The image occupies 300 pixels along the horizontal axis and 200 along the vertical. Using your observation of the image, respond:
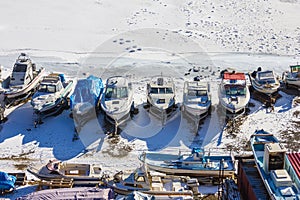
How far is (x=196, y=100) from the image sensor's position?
23594 millimetres

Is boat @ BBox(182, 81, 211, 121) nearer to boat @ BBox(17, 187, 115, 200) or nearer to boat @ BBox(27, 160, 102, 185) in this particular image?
boat @ BBox(27, 160, 102, 185)

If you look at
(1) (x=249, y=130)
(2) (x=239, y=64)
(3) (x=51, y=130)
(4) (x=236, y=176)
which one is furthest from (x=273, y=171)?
(2) (x=239, y=64)

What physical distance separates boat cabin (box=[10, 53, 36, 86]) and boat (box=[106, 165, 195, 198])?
332 inches

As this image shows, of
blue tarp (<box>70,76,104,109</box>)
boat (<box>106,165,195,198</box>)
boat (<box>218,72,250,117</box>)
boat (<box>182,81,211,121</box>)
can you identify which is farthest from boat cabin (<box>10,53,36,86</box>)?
boat (<box>218,72,250,117</box>)

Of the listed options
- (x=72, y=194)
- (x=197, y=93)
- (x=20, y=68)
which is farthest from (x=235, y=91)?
(x=72, y=194)

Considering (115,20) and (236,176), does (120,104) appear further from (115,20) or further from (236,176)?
(115,20)

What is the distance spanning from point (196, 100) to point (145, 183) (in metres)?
6.18

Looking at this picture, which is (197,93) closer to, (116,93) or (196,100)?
(196,100)

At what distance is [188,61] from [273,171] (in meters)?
13.8

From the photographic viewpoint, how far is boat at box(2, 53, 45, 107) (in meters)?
25.1

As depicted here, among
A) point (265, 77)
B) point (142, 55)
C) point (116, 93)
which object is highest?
point (142, 55)

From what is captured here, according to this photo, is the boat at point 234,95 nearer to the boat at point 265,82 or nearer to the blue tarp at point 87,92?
the boat at point 265,82

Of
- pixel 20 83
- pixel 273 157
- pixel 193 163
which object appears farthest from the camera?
pixel 20 83

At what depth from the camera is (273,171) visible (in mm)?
16391
